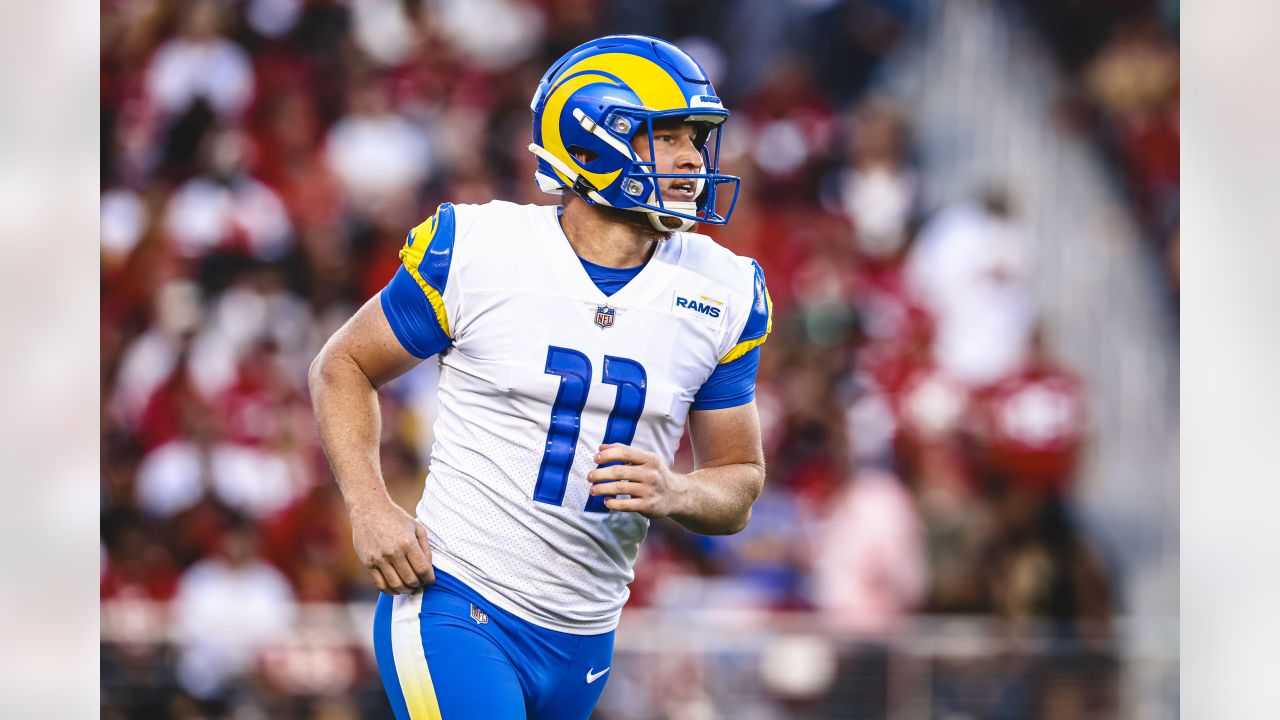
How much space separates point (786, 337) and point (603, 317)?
4734 millimetres

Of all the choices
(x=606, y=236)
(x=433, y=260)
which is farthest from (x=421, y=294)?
(x=606, y=236)

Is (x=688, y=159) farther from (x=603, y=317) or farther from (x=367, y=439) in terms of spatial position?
(x=367, y=439)

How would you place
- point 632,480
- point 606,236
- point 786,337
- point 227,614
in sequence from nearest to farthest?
point 632,480
point 606,236
point 227,614
point 786,337

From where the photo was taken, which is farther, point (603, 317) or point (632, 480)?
point (603, 317)

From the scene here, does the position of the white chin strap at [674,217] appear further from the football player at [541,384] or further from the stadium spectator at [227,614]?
the stadium spectator at [227,614]

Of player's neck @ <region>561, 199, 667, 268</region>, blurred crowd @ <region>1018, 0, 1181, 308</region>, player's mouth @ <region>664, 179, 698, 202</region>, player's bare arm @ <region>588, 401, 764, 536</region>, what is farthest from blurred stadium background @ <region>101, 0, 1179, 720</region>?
player's mouth @ <region>664, 179, 698, 202</region>

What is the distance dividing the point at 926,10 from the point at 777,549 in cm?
320

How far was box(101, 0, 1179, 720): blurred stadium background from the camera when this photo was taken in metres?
6.76

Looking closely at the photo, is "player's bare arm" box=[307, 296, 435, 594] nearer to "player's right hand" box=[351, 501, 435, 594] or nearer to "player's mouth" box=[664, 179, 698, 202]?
"player's right hand" box=[351, 501, 435, 594]

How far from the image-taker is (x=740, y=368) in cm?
323

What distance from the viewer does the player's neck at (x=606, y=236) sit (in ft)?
10.2

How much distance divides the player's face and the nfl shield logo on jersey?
0.25 metres
